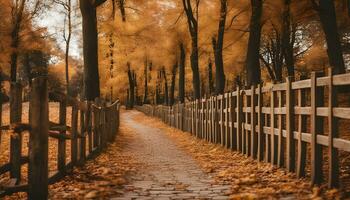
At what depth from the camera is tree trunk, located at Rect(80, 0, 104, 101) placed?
15516 mm

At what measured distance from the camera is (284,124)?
9.78 meters

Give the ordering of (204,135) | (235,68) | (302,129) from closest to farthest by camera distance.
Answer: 1. (302,129)
2. (204,135)
3. (235,68)

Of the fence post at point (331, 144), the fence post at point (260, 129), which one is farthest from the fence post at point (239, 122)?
the fence post at point (331, 144)

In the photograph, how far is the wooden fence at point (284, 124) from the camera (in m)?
6.15

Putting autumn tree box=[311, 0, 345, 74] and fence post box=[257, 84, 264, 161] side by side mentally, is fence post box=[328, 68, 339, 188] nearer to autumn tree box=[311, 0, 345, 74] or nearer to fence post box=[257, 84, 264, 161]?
fence post box=[257, 84, 264, 161]

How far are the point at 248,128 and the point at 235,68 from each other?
2369cm

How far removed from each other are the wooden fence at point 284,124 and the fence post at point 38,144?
360 cm

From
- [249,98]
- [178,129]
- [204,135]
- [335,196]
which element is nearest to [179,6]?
[178,129]

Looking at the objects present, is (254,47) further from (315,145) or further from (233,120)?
(315,145)

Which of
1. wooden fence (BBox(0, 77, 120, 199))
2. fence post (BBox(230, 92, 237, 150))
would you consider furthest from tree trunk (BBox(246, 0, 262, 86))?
wooden fence (BBox(0, 77, 120, 199))

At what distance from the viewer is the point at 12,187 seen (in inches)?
217

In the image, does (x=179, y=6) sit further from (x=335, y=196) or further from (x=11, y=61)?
(x=335, y=196)

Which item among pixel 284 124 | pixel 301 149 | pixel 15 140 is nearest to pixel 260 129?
pixel 284 124

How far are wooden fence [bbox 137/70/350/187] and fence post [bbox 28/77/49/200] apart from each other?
142 inches
